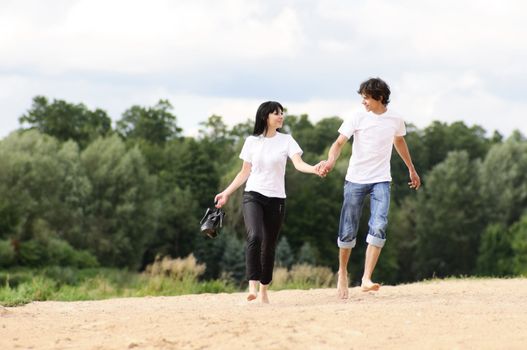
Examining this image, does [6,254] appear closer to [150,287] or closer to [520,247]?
[150,287]

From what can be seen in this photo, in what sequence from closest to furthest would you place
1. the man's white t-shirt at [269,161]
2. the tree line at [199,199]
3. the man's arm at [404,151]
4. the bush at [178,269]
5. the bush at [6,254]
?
the man's white t-shirt at [269,161]
the man's arm at [404,151]
the bush at [178,269]
the bush at [6,254]
the tree line at [199,199]

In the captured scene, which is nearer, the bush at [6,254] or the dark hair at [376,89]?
the dark hair at [376,89]

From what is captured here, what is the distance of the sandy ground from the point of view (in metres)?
7.54

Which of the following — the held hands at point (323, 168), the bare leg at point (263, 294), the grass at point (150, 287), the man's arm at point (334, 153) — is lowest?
the grass at point (150, 287)

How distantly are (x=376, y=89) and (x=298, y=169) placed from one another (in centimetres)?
112

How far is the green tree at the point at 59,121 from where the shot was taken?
6788 centimetres

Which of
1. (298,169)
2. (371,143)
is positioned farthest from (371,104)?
(298,169)

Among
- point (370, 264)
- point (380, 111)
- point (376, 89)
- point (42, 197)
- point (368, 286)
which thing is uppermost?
point (376, 89)

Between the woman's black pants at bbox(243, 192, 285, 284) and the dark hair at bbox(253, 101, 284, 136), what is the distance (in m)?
0.65

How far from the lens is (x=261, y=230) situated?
10203 mm

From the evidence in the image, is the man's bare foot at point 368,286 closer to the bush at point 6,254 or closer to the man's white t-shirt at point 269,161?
the man's white t-shirt at point 269,161

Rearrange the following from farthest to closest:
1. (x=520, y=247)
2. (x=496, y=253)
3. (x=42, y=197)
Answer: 1. (x=496, y=253)
2. (x=520, y=247)
3. (x=42, y=197)

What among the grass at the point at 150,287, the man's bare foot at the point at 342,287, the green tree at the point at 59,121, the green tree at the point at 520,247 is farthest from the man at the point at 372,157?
the green tree at the point at 59,121

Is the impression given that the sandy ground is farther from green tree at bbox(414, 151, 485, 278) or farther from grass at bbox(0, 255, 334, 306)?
green tree at bbox(414, 151, 485, 278)
